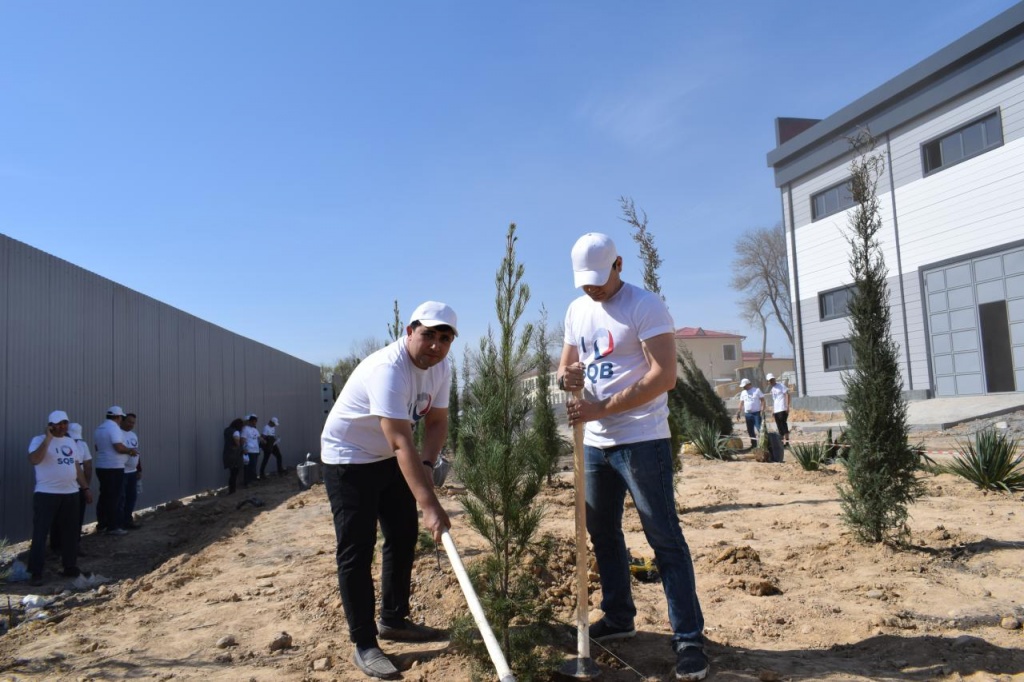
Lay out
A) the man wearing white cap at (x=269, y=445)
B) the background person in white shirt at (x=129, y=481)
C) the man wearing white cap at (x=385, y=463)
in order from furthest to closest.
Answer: the man wearing white cap at (x=269, y=445), the background person in white shirt at (x=129, y=481), the man wearing white cap at (x=385, y=463)

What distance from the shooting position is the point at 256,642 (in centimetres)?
404

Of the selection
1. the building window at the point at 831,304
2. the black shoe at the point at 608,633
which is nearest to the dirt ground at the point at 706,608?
the black shoe at the point at 608,633

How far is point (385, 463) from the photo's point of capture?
3.57m

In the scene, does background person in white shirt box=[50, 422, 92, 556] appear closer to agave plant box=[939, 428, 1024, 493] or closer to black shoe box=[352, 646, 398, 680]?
black shoe box=[352, 646, 398, 680]

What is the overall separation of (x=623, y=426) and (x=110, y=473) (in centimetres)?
866

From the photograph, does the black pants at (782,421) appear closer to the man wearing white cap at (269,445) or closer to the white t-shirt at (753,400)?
the white t-shirt at (753,400)

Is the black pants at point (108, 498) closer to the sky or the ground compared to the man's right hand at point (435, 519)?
closer to the ground

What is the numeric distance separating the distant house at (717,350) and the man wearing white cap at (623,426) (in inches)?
2104

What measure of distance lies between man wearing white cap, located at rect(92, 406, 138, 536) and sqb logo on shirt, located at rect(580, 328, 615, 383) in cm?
833

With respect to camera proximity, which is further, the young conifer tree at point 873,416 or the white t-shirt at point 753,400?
the white t-shirt at point 753,400

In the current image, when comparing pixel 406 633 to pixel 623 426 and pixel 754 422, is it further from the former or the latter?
pixel 754 422

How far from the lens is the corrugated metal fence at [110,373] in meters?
8.68

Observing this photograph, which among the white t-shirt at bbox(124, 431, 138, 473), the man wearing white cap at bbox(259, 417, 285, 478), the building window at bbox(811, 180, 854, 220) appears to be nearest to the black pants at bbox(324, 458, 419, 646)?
the white t-shirt at bbox(124, 431, 138, 473)

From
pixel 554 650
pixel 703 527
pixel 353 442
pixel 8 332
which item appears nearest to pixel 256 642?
pixel 353 442
